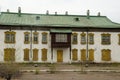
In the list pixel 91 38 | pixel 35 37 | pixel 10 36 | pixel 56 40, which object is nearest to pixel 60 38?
pixel 56 40

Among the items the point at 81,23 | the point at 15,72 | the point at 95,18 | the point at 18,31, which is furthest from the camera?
the point at 95,18

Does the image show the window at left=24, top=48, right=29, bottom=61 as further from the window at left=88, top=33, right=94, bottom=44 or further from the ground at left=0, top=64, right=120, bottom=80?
the window at left=88, top=33, right=94, bottom=44

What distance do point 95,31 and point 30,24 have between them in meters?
11.2

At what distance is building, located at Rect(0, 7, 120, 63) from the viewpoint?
44.6 m

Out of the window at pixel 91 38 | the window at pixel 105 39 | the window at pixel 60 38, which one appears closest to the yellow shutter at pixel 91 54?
the window at pixel 91 38

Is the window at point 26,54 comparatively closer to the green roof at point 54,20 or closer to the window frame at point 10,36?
the window frame at point 10,36

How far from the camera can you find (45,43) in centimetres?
4538

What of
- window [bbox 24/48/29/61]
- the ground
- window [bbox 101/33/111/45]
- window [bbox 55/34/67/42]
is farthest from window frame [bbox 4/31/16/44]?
window [bbox 101/33/111/45]

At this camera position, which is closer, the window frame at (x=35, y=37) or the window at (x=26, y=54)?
the window at (x=26, y=54)

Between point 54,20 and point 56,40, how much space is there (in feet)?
17.2

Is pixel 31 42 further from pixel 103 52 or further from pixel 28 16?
pixel 103 52

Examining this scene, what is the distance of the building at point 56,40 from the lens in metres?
44.6

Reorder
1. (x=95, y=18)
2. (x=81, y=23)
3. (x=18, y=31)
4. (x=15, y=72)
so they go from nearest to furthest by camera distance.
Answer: (x=15, y=72)
(x=18, y=31)
(x=81, y=23)
(x=95, y=18)

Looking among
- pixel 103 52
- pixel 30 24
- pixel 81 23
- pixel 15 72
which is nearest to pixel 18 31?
pixel 30 24
